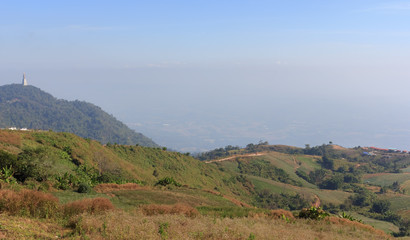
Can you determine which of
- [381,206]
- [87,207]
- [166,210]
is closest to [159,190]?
[166,210]

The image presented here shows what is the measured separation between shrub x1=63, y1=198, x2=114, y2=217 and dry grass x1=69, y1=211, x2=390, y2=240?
32.0 inches

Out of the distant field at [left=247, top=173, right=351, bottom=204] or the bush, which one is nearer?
the bush

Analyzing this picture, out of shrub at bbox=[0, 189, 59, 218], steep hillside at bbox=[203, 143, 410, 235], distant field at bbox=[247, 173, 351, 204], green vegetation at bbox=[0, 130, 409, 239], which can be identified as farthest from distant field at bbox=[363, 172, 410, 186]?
shrub at bbox=[0, 189, 59, 218]

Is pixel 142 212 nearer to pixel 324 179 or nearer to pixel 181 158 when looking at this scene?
pixel 181 158

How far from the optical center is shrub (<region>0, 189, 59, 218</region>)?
37.5ft

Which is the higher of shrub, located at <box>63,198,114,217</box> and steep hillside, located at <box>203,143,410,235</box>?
shrub, located at <box>63,198,114,217</box>

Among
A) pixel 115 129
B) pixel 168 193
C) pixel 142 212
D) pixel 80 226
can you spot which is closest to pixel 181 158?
pixel 168 193

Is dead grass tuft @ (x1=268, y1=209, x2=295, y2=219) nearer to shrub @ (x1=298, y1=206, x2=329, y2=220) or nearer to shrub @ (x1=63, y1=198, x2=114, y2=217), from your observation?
shrub @ (x1=298, y1=206, x2=329, y2=220)

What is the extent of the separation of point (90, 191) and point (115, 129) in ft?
586

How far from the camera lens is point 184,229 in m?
11.5

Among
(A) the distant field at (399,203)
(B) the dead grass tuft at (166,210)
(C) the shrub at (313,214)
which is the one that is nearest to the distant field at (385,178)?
(A) the distant field at (399,203)

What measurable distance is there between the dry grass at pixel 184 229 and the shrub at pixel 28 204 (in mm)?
1937

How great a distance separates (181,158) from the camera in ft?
175

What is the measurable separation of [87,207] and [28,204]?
88.0 inches
